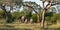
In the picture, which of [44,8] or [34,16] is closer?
[44,8]

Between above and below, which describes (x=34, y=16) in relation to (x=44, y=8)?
below

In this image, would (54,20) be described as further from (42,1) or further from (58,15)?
(42,1)

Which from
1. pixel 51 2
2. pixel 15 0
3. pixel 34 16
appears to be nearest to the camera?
pixel 51 2

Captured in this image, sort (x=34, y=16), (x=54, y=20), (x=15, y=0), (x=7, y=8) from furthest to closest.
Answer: (x=7, y=8)
(x=34, y=16)
(x=54, y=20)
(x=15, y=0)

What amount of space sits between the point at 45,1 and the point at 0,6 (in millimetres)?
16913

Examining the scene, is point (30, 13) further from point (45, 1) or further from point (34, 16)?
point (45, 1)

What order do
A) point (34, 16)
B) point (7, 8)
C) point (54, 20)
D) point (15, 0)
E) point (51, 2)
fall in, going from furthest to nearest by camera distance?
point (7, 8), point (34, 16), point (54, 20), point (15, 0), point (51, 2)

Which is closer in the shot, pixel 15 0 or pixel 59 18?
pixel 15 0

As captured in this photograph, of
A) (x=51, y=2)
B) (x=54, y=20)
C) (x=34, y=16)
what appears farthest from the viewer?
(x=34, y=16)

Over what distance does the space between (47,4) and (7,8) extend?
60.6 feet

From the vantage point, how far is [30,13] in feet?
127

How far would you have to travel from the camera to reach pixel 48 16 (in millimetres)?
37938

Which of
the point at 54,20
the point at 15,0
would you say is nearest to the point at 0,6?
the point at 15,0

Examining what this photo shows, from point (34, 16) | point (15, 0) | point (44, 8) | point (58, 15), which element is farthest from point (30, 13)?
point (44, 8)
